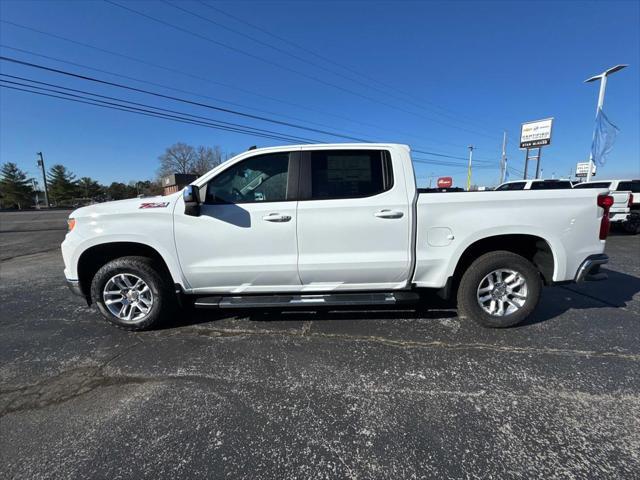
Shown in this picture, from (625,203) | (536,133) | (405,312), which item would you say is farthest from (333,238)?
(536,133)

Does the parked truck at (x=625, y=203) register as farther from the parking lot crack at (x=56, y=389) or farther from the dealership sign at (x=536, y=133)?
the dealership sign at (x=536, y=133)

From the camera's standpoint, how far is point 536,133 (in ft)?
112

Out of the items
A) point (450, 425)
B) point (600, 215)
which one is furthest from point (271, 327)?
point (600, 215)

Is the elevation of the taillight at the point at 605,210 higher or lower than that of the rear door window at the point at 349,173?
lower

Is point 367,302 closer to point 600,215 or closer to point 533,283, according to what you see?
point 533,283

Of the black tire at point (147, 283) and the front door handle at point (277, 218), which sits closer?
the front door handle at point (277, 218)

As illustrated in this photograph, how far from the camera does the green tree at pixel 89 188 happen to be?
7375cm

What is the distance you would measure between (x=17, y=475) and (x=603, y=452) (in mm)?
3447

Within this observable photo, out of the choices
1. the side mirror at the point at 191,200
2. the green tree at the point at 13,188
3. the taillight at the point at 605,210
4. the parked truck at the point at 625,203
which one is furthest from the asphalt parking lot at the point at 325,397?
the green tree at the point at 13,188

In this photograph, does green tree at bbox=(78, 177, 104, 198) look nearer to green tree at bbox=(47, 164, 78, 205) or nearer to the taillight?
green tree at bbox=(47, 164, 78, 205)

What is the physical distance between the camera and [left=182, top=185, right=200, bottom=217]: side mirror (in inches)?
123

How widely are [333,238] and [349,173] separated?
741mm

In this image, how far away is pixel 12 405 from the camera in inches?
95.4

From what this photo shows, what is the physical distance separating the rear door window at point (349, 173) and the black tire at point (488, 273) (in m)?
1.31
